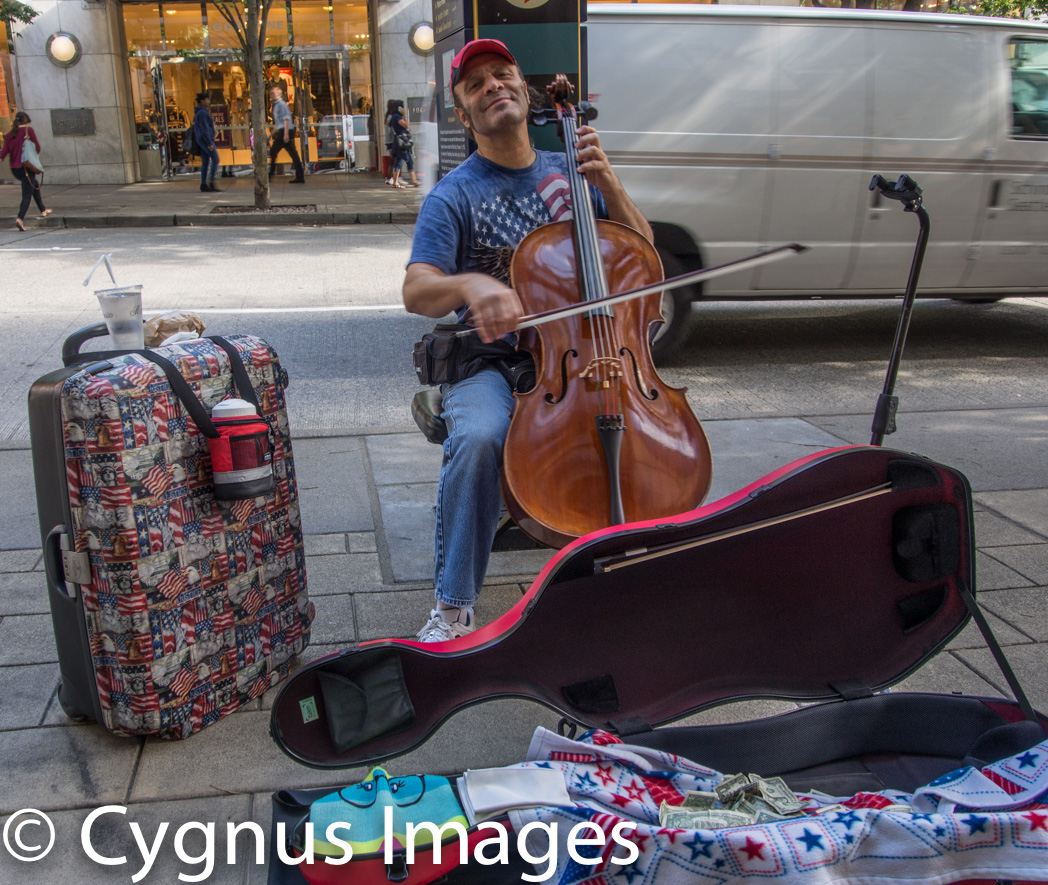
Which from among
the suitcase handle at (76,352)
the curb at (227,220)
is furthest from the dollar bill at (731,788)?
the curb at (227,220)

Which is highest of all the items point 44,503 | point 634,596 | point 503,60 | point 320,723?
point 503,60

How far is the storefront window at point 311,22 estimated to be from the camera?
18312mm

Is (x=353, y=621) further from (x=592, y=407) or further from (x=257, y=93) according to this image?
(x=257, y=93)

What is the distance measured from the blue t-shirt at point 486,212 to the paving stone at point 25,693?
144 cm

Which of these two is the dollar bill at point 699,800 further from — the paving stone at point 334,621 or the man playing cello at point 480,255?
the paving stone at point 334,621

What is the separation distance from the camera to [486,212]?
2.74 meters

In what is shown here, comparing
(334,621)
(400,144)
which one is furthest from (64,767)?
(400,144)

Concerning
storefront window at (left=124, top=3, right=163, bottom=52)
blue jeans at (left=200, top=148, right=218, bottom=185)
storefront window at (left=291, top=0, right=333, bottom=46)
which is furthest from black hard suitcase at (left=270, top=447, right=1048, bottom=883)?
storefront window at (left=124, top=3, right=163, bottom=52)

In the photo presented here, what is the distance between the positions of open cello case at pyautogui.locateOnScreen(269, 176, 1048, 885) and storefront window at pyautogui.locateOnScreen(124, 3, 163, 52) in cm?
1893

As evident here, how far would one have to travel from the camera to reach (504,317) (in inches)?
86.5

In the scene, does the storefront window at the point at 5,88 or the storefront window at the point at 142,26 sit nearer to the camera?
the storefront window at the point at 5,88

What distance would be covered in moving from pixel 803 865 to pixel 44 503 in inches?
66.2

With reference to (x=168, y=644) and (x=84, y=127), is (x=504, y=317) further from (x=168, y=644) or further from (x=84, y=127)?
(x=84, y=127)

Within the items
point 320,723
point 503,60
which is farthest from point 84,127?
point 320,723
